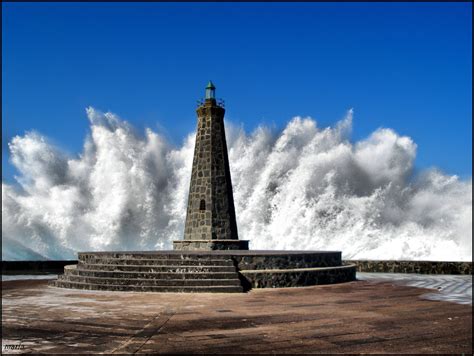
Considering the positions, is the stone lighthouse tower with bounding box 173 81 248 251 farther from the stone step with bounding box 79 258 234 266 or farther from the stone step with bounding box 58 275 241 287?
the stone step with bounding box 58 275 241 287

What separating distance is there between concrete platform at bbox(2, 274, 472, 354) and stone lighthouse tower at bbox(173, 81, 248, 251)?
651cm

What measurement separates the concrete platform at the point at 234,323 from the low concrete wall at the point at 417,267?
7925 mm

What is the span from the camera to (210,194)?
675 inches

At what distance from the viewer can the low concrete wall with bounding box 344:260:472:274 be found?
56.8 feet

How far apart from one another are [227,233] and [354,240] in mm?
20407

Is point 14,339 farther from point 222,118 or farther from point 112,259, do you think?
point 222,118

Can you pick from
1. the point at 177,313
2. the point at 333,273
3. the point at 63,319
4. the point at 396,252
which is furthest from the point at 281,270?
the point at 396,252

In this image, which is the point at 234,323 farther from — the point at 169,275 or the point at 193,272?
the point at 169,275

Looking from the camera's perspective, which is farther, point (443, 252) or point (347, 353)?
point (443, 252)

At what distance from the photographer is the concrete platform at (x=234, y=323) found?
533 cm

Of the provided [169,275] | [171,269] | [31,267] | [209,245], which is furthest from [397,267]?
[31,267]

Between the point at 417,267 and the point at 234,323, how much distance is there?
12.9 meters

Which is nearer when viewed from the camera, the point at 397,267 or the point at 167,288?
the point at 167,288

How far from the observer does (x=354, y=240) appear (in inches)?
1398
